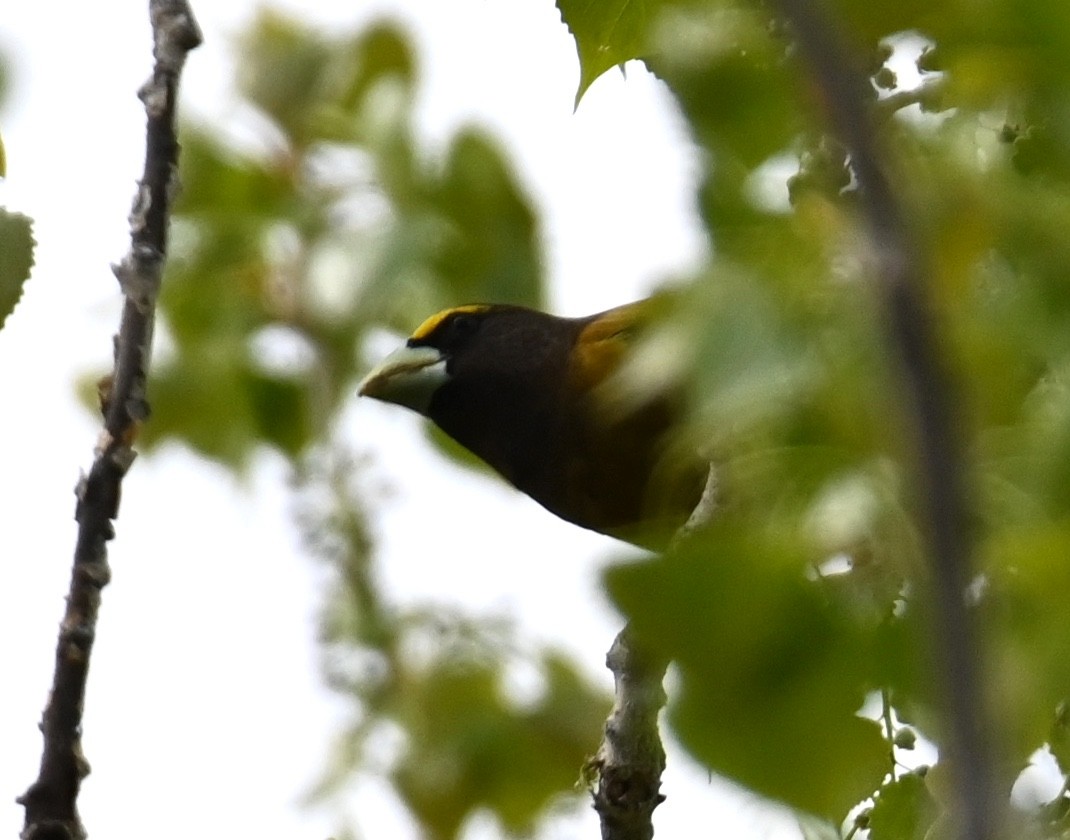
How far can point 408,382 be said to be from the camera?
13.7 feet

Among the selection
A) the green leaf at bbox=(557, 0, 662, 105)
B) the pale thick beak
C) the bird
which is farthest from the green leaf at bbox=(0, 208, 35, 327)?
the pale thick beak

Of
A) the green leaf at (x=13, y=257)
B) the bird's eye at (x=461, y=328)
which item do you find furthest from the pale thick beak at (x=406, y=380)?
the green leaf at (x=13, y=257)

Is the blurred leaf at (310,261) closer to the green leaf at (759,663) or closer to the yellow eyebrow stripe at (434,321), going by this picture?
the yellow eyebrow stripe at (434,321)

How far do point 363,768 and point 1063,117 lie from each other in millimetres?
2912

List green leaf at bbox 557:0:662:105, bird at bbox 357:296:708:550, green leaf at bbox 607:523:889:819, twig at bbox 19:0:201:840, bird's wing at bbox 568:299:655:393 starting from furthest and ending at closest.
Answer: bird's wing at bbox 568:299:655:393
bird at bbox 357:296:708:550
green leaf at bbox 557:0:662:105
twig at bbox 19:0:201:840
green leaf at bbox 607:523:889:819

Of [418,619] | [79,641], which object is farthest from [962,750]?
[418,619]

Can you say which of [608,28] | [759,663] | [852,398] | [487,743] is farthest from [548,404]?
[759,663]

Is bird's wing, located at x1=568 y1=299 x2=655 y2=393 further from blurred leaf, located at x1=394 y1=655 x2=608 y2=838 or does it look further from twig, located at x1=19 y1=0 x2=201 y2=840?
twig, located at x1=19 y1=0 x2=201 y2=840

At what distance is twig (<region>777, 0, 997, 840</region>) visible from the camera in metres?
0.55

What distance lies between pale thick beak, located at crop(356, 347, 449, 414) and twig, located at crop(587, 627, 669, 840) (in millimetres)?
1759

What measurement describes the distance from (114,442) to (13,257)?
8.6 inches

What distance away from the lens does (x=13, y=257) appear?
1.61m

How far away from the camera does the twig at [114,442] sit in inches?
61.0

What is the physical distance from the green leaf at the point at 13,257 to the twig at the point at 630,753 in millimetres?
1065
